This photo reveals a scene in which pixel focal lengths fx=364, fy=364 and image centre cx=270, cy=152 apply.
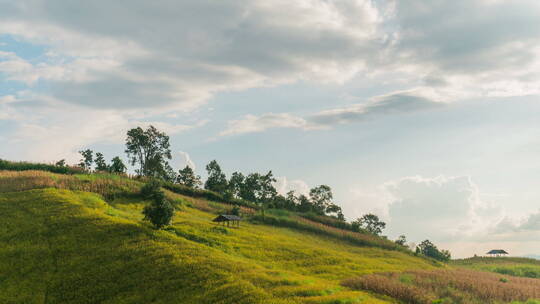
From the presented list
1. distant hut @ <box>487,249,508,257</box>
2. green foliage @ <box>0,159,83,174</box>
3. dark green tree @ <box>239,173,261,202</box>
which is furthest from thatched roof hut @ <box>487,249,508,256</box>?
green foliage @ <box>0,159,83,174</box>

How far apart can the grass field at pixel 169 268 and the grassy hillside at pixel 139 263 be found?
0.32ft

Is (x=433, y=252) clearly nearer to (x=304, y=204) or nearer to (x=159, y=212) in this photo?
(x=304, y=204)

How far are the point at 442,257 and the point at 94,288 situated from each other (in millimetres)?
85777

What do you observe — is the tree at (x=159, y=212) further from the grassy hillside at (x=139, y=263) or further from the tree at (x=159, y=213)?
the grassy hillside at (x=139, y=263)

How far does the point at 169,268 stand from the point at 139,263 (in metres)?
3.39

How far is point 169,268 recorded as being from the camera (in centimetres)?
2925

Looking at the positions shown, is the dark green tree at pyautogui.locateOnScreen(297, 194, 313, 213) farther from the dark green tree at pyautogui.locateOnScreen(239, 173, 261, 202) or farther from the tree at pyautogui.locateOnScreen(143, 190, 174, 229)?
the tree at pyautogui.locateOnScreen(143, 190, 174, 229)

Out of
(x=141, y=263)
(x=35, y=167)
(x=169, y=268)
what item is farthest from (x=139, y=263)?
(x=35, y=167)

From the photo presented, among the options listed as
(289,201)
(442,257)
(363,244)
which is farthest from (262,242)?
(289,201)

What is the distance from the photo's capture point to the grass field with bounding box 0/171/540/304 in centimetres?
2591

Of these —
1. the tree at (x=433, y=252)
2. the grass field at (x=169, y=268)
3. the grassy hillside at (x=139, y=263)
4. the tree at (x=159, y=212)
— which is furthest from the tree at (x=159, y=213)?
the tree at (x=433, y=252)

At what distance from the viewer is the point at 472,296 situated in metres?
29.4

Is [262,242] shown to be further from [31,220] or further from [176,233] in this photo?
[31,220]

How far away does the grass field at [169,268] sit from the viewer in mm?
25906
